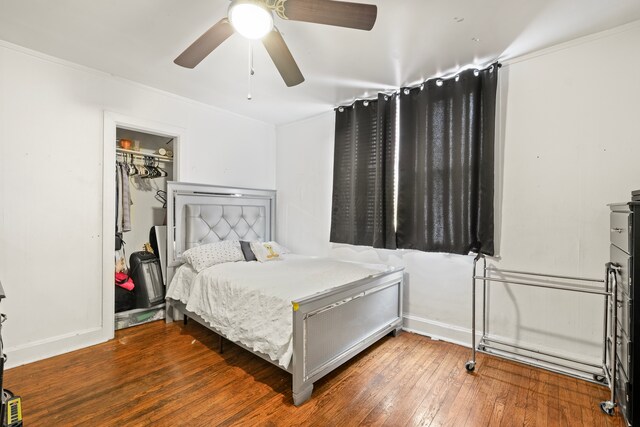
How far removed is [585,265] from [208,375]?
2999mm

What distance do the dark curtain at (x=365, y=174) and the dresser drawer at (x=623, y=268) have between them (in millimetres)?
1656

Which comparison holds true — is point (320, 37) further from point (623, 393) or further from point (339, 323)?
point (623, 393)

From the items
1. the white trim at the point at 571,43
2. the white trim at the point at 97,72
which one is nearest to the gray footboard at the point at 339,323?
the white trim at the point at 571,43

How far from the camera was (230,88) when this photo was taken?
316 centimetres

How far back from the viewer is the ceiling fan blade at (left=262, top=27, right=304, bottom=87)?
1743mm

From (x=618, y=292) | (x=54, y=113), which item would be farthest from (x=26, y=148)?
(x=618, y=292)

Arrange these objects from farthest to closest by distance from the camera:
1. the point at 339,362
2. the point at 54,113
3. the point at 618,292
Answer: the point at 54,113 → the point at 339,362 → the point at 618,292

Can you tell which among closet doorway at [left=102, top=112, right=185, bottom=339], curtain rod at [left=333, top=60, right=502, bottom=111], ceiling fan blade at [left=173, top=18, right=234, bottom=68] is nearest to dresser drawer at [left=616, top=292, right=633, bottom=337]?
curtain rod at [left=333, top=60, right=502, bottom=111]

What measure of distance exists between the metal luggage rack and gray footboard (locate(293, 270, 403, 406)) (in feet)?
2.45

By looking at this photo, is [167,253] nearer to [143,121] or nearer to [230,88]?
[143,121]

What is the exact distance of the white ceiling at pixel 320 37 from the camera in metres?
1.90

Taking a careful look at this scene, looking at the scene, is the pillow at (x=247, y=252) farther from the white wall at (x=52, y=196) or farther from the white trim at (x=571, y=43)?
the white trim at (x=571, y=43)

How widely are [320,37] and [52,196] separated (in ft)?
8.67

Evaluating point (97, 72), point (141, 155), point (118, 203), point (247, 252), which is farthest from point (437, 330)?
point (97, 72)
